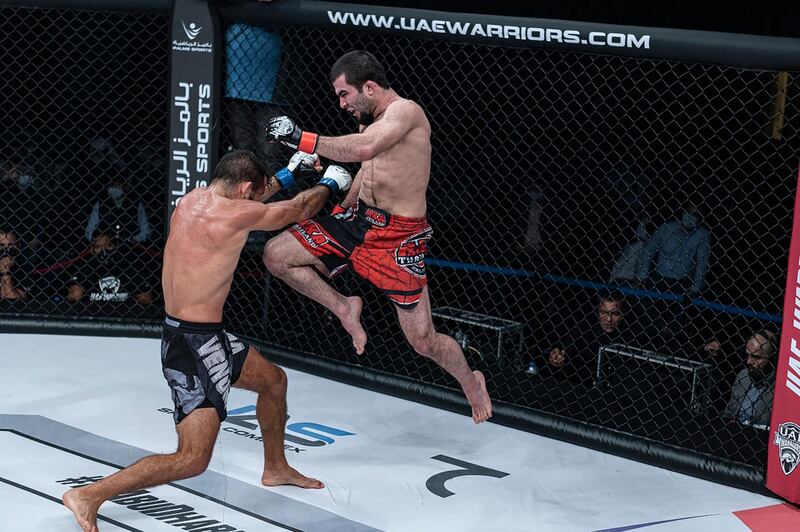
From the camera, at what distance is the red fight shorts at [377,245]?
3.86 metres

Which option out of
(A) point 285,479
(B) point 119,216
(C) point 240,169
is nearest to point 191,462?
(A) point 285,479

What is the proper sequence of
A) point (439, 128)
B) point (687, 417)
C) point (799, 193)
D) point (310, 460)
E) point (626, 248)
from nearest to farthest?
point (799, 193), point (310, 460), point (687, 417), point (626, 248), point (439, 128)

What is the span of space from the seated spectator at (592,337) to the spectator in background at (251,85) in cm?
156

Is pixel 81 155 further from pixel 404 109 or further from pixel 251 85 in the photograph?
pixel 404 109

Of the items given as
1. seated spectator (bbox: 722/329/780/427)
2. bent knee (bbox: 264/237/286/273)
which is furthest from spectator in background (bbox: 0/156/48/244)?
seated spectator (bbox: 722/329/780/427)

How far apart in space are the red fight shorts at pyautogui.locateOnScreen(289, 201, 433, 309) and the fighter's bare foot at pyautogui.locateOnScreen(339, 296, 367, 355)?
13 cm

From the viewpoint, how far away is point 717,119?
5277 mm

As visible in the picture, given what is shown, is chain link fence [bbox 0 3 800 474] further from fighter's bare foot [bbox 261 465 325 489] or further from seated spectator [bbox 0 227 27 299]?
fighter's bare foot [bbox 261 465 325 489]

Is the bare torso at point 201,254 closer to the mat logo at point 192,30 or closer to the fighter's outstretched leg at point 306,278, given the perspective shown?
the fighter's outstretched leg at point 306,278

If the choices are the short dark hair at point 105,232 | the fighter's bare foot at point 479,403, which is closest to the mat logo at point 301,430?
the fighter's bare foot at point 479,403

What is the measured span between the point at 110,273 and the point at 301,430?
1.91 meters

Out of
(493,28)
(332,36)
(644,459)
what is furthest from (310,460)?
(332,36)

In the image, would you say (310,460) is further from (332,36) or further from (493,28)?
(332,36)

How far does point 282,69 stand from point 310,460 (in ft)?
6.80
